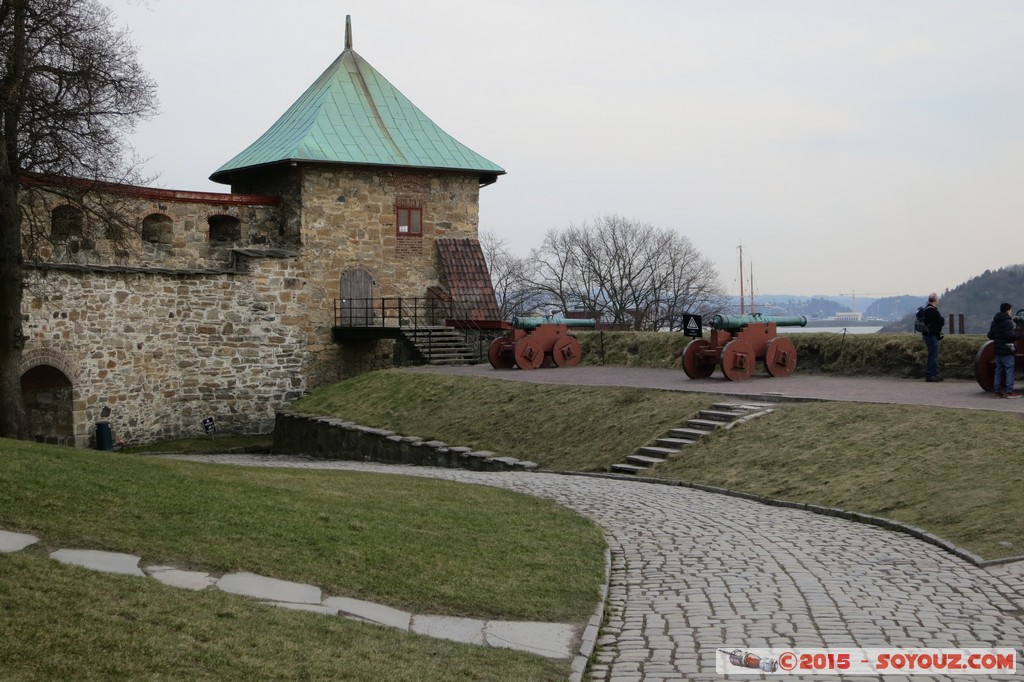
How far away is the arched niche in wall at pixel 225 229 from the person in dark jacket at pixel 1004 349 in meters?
19.2

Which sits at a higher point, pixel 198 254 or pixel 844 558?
pixel 198 254

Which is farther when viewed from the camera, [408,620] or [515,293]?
[515,293]

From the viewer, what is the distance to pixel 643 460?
15977 mm

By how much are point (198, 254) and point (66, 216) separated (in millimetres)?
3507

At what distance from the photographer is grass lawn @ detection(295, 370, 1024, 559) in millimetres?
11070

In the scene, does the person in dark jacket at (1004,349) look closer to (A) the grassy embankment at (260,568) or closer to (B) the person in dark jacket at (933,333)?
(B) the person in dark jacket at (933,333)

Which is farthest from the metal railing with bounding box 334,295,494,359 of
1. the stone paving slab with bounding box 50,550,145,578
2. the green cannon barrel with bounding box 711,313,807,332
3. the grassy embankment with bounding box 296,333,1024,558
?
the stone paving slab with bounding box 50,550,145,578

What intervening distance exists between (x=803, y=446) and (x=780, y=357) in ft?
23.7

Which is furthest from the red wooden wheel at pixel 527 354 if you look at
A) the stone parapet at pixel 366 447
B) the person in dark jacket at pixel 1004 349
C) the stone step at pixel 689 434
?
the person in dark jacket at pixel 1004 349

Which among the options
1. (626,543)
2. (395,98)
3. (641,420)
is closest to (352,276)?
(395,98)

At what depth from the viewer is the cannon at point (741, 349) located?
2050cm

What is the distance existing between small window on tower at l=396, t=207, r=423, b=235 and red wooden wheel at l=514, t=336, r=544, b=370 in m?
6.71

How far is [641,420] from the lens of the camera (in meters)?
17.6

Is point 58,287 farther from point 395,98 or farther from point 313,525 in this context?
point 313,525
